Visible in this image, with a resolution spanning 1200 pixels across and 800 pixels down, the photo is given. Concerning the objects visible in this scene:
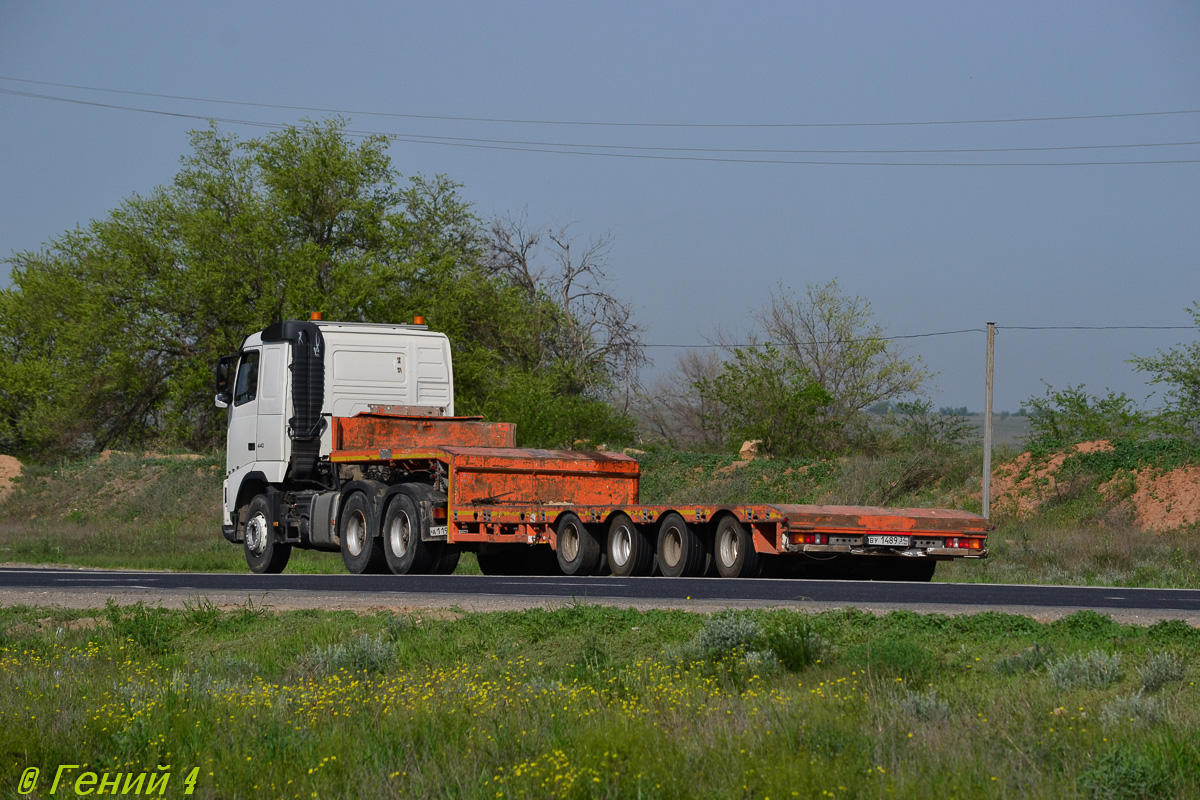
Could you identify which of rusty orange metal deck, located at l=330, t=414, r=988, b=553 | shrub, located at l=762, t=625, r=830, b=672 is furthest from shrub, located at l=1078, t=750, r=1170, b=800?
rusty orange metal deck, located at l=330, t=414, r=988, b=553

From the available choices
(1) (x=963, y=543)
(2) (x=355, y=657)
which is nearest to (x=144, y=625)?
(2) (x=355, y=657)

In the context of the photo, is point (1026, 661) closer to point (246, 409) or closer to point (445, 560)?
point (445, 560)

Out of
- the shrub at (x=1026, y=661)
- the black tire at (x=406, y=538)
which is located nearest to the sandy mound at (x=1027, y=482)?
the black tire at (x=406, y=538)

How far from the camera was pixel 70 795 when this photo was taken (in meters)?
6.02

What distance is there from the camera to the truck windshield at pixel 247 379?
2073cm

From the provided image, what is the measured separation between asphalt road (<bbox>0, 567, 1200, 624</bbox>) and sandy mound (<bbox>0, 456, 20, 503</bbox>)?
123ft

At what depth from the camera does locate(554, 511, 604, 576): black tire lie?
17.3 meters

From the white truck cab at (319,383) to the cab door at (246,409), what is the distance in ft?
0.05

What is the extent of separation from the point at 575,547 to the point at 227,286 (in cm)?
3483

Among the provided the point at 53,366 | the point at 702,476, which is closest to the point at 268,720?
the point at 702,476

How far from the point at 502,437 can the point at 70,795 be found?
13484 millimetres

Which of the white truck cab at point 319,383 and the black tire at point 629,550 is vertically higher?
the white truck cab at point 319,383

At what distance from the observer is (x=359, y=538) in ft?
63.8

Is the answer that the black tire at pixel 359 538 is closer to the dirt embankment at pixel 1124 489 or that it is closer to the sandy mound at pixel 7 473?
the dirt embankment at pixel 1124 489
